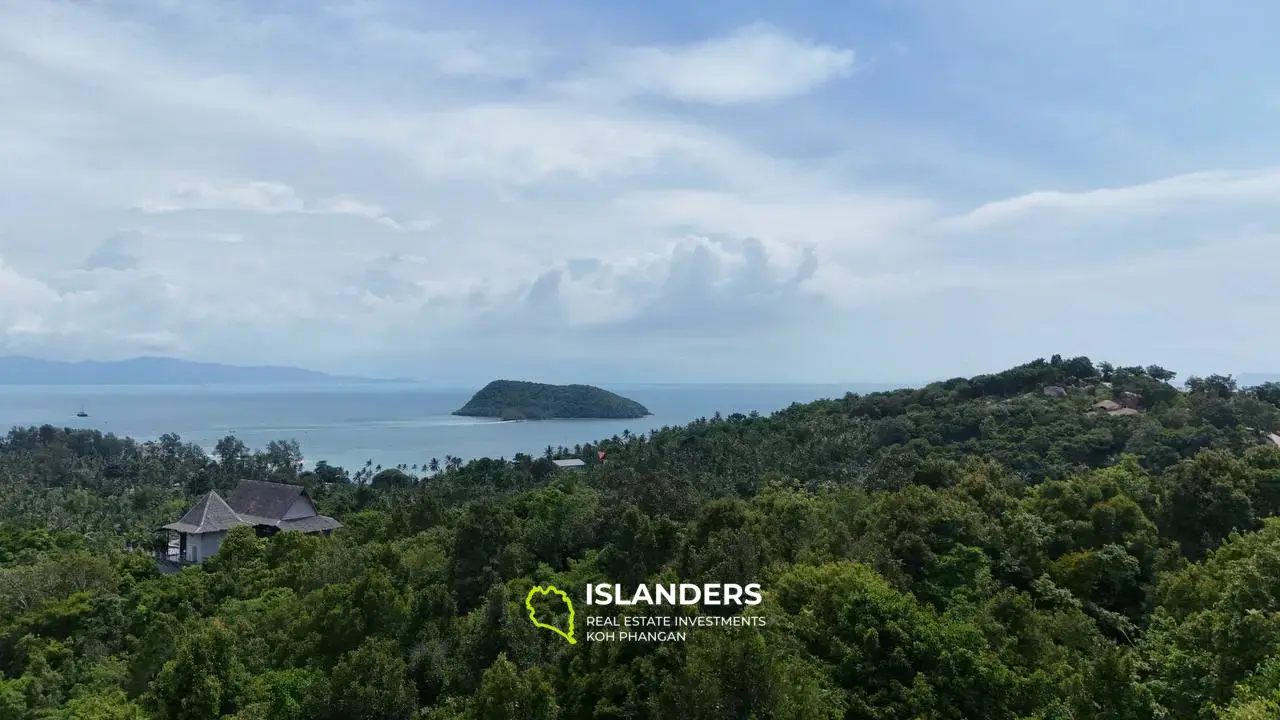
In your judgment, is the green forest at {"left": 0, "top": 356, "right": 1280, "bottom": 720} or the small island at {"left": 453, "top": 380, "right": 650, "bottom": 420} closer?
the green forest at {"left": 0, "top": 356, "right": 1280, "bottom": 720}

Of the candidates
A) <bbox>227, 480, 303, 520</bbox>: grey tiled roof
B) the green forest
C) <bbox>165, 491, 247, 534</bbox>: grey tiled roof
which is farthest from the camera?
<bbox>227, 480, 303, 520</bbox>: grey tiled roof

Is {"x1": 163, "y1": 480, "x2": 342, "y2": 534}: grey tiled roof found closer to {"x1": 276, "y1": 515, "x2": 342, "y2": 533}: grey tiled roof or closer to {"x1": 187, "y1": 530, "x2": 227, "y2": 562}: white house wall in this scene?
{"x1": 276, "y1": 515, "x2": 342, "y2": 533}: grey tiled roof

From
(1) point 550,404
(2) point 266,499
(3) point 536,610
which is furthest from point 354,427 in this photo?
(3) point 536,610

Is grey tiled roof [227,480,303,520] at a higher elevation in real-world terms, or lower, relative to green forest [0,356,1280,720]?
lower

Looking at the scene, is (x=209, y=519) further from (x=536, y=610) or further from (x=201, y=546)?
(x=536, y=610)

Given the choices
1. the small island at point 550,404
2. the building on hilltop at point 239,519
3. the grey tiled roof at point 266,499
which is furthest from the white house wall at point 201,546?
the small island at point 550,404

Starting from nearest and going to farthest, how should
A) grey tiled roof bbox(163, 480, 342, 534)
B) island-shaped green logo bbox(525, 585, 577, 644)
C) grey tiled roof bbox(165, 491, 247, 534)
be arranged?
1. island-shaped green logo bbox(525, 585, 577, 644)
2. grey tiled roof bbox(165, 491, 247, 534)
3. grey tiled roof bbox(163, 480, 342, 534)

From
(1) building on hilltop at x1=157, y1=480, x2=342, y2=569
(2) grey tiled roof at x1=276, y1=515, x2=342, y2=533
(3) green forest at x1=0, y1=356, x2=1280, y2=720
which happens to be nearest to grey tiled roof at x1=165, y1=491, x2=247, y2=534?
(1) building on hilltop at x1=157, y1=480, x2=342, y2=569
